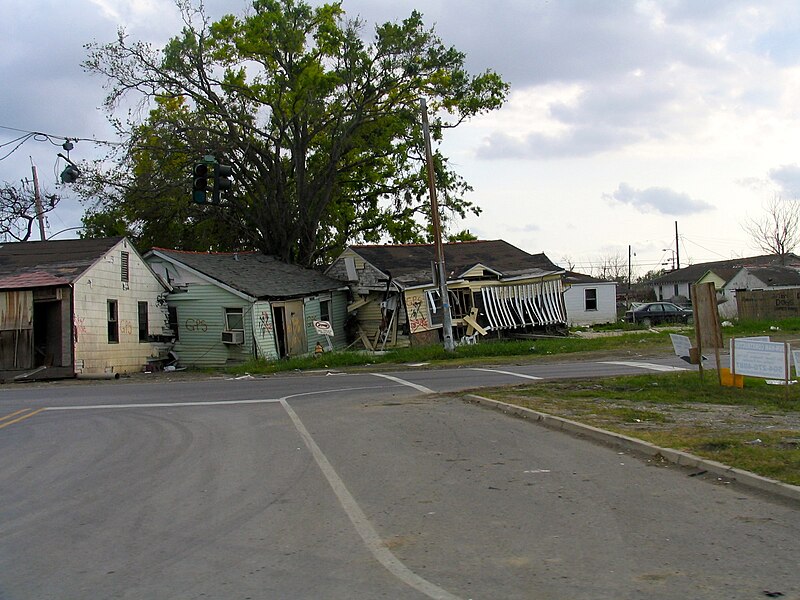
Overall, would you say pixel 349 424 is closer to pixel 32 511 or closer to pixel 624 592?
pixel 32 511

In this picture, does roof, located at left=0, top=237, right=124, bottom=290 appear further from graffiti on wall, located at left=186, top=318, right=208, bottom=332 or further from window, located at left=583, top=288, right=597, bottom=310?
window, located at left=583, top=288, right=597, bottom=310

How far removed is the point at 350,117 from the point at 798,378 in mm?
29110

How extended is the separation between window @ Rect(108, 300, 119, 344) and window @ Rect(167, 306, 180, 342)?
353 centimetres

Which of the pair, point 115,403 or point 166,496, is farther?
point 115,403

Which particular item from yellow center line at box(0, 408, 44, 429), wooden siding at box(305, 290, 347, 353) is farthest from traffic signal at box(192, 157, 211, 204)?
wooden siding at box(305, 290, 347, 353)

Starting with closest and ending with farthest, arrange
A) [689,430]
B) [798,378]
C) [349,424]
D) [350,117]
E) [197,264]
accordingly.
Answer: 1. [689,430]
2. [349,424]
3. [798,378]
4. [197,264]
5. [350,117]

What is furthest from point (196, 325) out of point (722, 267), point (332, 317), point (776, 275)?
point (722, 267)

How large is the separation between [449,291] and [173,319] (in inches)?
464

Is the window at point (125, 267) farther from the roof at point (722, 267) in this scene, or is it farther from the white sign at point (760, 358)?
the roof at point (722, 267)

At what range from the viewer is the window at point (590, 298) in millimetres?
51562

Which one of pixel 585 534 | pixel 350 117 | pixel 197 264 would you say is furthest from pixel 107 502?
pixel 350 117

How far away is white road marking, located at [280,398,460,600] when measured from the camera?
5.36m

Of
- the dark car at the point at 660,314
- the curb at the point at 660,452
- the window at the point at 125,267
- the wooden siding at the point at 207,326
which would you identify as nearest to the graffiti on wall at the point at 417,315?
the wooden siding at the point at 207,326

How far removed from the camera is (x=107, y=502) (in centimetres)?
831
